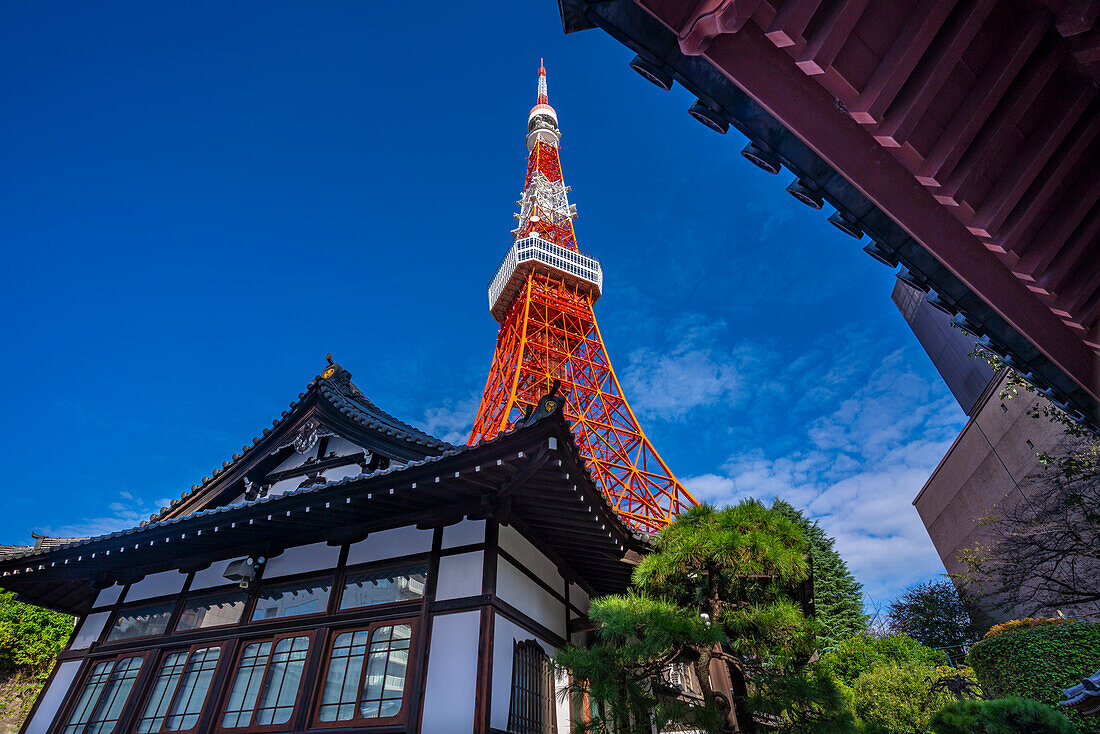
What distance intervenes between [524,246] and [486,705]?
24.3 m

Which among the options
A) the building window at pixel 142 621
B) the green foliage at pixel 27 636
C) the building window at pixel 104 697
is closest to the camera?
the building window at pixel 104 697

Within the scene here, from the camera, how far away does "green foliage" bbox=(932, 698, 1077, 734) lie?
559 centimetres

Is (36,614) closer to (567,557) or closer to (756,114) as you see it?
(567,557)

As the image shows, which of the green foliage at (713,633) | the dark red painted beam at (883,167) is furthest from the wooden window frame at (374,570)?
the dark red painted beam at (883,167)

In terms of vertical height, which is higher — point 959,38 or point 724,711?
point 959,38

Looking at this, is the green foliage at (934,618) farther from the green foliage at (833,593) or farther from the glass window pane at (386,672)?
the glass window pane at (386,672)

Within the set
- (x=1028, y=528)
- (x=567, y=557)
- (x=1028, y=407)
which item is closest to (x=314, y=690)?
(x=567, y=557)

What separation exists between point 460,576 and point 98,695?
18.4ft

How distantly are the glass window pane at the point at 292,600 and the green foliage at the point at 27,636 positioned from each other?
50.8ft

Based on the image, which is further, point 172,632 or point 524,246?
point 524,246

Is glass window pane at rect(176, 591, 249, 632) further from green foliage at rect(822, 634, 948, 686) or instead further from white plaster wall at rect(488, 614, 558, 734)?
green foliage at rect(822, 634, 948, 686)

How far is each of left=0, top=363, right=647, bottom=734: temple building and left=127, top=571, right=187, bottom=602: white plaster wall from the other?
0.03 meters

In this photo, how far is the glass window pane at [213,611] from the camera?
742 centimetres

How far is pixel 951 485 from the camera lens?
30.1 meters
